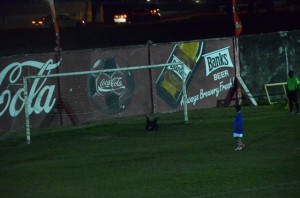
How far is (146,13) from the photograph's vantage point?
6488 centimetres

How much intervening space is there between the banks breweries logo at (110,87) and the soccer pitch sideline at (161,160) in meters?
1.77

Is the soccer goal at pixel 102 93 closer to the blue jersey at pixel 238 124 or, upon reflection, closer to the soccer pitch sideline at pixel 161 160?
the soccer pitch sideline at pixel 161 160

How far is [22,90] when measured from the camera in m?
29.1

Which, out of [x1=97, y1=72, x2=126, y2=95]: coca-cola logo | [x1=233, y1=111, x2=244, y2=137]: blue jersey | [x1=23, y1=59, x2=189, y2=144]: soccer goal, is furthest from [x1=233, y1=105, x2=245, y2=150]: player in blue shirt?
[x1=97, y1=72, x2=126, y2=95]: coca-cola logo

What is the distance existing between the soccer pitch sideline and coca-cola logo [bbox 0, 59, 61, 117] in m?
1.58

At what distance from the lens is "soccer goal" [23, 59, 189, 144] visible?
97.1 ft

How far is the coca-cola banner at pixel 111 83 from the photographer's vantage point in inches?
1148

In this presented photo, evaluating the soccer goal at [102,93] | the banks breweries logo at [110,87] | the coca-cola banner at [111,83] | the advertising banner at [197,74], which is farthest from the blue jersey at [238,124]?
the advertising banner at [197,74]

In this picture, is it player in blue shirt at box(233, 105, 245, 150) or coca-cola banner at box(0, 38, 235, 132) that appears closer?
player in blue shirt at box(233, 105, 245, 150)

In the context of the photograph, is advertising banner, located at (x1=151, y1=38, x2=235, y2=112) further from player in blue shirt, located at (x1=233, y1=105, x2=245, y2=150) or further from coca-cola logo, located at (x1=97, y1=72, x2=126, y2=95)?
player in blue shirt, located at (x1=233, y1=105, x2=245, y2=150)

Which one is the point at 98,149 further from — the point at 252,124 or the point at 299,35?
the point at 299,35

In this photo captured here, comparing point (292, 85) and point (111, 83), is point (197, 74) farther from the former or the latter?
point (292, 85)

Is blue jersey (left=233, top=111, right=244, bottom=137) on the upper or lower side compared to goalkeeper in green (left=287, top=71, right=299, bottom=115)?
lower

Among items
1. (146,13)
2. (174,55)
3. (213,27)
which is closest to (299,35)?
(174,55)
